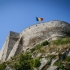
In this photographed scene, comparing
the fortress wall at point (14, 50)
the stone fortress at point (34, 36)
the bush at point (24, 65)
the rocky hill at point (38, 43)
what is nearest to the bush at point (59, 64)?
the rocky hill at point (38, 43)

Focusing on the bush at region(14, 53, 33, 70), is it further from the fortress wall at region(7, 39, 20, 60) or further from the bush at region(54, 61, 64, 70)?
the fortress wall at region(7, 39, 20, 60)

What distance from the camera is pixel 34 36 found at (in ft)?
130

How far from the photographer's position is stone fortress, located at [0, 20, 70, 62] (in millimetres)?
38562

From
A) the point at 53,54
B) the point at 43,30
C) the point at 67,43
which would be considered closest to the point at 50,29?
the point at 43,30

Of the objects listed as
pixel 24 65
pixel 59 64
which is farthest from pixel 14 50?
pixel 59 64

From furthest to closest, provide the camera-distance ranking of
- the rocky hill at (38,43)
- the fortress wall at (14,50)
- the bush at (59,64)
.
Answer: the fortress wall at (14,50) < the rocky hill at (38,43) < the bush at (59,64)

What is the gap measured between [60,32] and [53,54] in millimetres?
12745

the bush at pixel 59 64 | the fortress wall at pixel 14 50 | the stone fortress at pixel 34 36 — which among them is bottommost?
the bush at pixel 59 64

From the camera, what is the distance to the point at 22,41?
40.2 metres

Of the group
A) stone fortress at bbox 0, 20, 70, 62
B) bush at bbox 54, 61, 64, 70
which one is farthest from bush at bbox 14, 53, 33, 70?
stone fortress at bbox 0, 20, 70, 62

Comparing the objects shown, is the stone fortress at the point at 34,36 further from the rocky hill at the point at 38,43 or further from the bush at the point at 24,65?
the bush at the point at 24,65

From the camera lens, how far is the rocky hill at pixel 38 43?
92.7ft

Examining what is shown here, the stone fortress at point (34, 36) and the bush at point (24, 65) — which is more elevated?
the stone fortress at point (34, 36)

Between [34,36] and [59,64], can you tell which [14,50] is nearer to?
[34,36]
